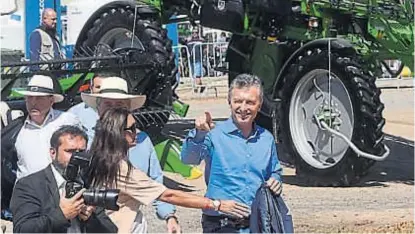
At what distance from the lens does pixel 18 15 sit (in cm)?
1688

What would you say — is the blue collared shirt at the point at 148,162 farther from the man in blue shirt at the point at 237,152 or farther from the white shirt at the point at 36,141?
the white shirt at the point at 36,141

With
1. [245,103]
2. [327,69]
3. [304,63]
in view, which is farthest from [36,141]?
[304,63]

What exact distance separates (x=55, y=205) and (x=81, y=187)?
0.15m

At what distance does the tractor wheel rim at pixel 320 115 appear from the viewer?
11430 millimetres

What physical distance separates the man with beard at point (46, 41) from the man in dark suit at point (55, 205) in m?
7.64

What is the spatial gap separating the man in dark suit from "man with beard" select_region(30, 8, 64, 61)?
25.1 feet

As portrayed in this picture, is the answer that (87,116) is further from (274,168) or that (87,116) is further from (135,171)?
(135,171)

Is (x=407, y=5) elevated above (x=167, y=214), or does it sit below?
above

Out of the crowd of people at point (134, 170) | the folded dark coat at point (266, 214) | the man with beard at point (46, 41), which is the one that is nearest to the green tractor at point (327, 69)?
→ the man with beard at point (46, 41)

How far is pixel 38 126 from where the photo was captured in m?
7.36

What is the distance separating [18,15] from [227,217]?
11.9 metres

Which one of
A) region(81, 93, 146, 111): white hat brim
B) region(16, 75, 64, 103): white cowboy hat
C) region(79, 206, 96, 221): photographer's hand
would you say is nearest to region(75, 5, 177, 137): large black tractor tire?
region(16, 75, 64, 103): white cowboy hat

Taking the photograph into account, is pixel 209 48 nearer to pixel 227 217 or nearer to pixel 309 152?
pixel 309 152

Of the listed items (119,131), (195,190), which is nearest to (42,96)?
(119,131)
